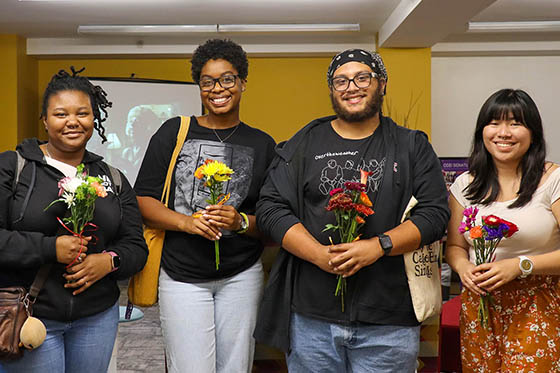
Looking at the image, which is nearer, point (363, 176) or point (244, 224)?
point (363, 176)

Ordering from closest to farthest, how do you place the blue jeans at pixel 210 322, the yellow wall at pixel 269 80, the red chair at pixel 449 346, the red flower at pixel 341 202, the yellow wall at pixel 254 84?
the red flower at pixel 341 202 < the blue jeans at pixel 210 322 < the red chair at pixel 449 346 < the yellow wall at pixel 254 84 < the yellow wall at pixel 269 80

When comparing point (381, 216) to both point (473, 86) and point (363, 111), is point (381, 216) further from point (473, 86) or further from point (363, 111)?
point (473, 86)

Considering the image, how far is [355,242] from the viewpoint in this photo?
5.95 feet

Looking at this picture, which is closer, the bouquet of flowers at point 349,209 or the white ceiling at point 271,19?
the bouquet of flowers at point 349,209

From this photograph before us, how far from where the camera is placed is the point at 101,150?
822 centimetres

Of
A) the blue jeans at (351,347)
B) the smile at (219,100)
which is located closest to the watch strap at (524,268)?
the blue jeans at (351,347)

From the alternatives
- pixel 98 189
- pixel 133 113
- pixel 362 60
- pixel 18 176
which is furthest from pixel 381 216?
pixel 133 113

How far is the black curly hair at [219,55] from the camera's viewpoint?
7.48 ft

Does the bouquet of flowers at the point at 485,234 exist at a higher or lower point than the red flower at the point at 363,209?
lower

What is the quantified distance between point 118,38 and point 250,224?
22.1 ft

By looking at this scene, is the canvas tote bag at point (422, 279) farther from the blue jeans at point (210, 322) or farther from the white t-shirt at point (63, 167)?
the white t-shirt at point (63, 167)

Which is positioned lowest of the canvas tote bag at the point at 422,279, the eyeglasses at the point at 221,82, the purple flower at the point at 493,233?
the canvas tote bag at the point at 422,279

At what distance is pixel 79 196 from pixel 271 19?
594 centimetres

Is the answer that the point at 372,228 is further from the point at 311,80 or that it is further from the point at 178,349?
the point at 311,80
